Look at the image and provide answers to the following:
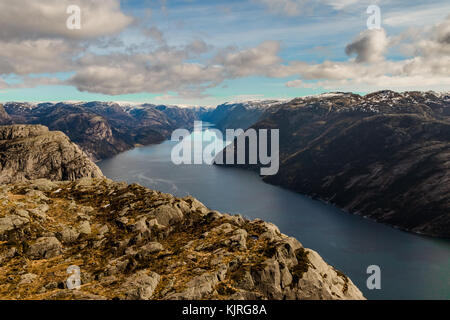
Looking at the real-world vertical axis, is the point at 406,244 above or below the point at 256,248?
below

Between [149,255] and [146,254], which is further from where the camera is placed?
[149,255]

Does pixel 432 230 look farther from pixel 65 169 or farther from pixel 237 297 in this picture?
pixel 65 169

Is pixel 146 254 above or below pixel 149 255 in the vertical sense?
above

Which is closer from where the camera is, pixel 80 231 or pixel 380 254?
pixel 80 231
